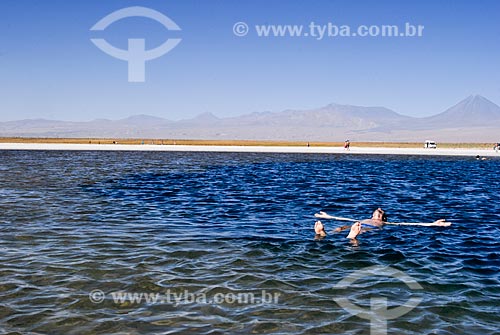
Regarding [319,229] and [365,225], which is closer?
[319,229]

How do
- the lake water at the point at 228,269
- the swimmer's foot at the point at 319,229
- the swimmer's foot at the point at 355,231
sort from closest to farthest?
the lake water at the point at 228,269 < the swimmer's foot at the point at 355,231 < the swimmer's foot at the point at 319,229

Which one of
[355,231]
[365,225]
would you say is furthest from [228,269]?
[365,225]

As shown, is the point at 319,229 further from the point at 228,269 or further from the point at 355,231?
the point at 228,269

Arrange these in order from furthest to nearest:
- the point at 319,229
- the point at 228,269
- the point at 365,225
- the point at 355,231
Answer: the point at 365,225
the point at 319,229
the point at 355,231
the point at 228,269

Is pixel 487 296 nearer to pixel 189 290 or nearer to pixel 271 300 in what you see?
pixel 271 300

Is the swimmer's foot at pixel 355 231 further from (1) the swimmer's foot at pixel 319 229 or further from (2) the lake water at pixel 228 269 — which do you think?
(1) the swimmer's foot at pixel 319 229

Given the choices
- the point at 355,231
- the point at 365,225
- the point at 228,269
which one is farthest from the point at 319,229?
the point at 228,269

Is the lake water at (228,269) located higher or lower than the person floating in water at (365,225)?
lower

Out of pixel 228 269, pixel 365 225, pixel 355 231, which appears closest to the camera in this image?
pixel 228 269

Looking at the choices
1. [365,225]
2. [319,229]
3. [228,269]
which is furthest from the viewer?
[365,225]

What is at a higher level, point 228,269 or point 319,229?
point 319,229

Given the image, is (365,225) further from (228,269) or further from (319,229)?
(228,269)

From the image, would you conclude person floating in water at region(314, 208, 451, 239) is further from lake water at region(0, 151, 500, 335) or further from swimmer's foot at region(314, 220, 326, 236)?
lake water at region(0, 151, 500, 335)

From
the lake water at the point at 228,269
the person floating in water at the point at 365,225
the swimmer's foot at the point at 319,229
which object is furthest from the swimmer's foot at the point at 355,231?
the swimmer's foot at the point at 319,229
